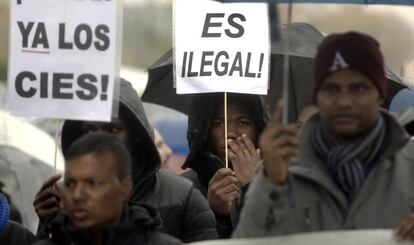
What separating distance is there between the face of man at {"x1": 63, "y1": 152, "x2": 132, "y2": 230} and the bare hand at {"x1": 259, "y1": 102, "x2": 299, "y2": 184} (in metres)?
0.96

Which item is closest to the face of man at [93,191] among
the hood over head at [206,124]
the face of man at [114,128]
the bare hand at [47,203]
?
the bare hand at [47,203]

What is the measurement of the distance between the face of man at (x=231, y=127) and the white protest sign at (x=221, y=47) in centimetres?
13

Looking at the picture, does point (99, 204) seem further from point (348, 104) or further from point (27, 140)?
point (27, 140)

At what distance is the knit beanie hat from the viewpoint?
715cm

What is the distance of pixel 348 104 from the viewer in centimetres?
707

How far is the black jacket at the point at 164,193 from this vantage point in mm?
8539

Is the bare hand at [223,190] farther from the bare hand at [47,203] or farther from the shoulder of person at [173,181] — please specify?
the bare hand at [47,203]

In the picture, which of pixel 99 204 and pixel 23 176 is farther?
pixel 23 176

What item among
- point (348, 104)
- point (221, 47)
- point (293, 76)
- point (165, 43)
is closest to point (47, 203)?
point (348, 104)

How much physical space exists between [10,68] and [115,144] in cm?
120

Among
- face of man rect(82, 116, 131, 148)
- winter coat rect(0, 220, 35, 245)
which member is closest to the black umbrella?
face of man rect(82, 116, 131, 148)

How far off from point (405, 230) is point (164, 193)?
8.08 ft

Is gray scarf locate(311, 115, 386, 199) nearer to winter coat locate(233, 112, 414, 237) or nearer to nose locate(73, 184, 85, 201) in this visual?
winter coat locate(233, 112, 414, 237)

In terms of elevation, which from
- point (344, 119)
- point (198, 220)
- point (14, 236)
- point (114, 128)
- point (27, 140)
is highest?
point (344, 119)
